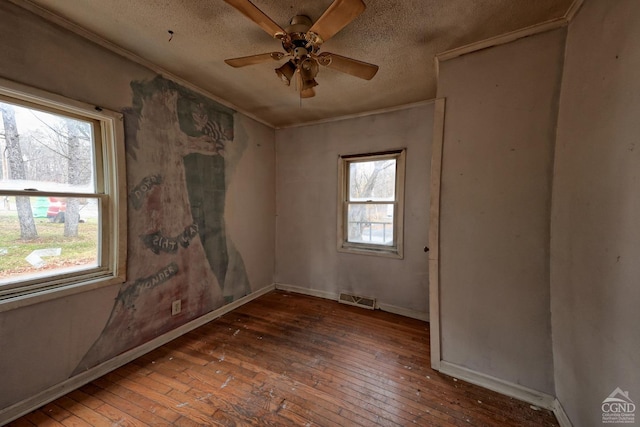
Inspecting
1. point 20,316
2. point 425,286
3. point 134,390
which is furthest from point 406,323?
point 20,316

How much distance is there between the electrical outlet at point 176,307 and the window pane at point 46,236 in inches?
29.2

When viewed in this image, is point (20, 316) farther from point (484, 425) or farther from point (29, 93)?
point (484, 425)

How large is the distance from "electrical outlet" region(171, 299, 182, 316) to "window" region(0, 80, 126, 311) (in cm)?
57

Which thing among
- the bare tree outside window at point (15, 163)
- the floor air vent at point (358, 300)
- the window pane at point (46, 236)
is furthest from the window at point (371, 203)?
the bare tree outside window at point (15, 163)

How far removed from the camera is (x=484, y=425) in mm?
1387

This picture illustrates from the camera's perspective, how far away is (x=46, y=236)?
5.16 feet

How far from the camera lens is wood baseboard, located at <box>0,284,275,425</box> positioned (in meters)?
1.39

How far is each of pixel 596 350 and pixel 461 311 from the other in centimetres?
70

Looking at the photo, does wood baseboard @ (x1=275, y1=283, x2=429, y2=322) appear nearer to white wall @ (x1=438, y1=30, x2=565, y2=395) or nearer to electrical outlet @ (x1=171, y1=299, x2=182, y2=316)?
white wall @ (x1=438, y1=30, x2=565, y2=395)

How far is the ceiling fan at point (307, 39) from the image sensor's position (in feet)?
3.75

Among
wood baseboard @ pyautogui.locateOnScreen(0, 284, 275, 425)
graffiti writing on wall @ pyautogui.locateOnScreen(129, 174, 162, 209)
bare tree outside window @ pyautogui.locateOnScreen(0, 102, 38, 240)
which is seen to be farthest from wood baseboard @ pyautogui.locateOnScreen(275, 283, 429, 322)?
bare tree outside window @ pyautogui.locateOnScreen(0, 102, 38, 240)

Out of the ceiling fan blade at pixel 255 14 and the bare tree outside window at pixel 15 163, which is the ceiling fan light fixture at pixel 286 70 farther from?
the bare tree outside window at pixel 15 163

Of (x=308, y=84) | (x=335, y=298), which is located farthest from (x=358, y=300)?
(x=308, y=84)

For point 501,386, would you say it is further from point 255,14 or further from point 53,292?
point 53,292
